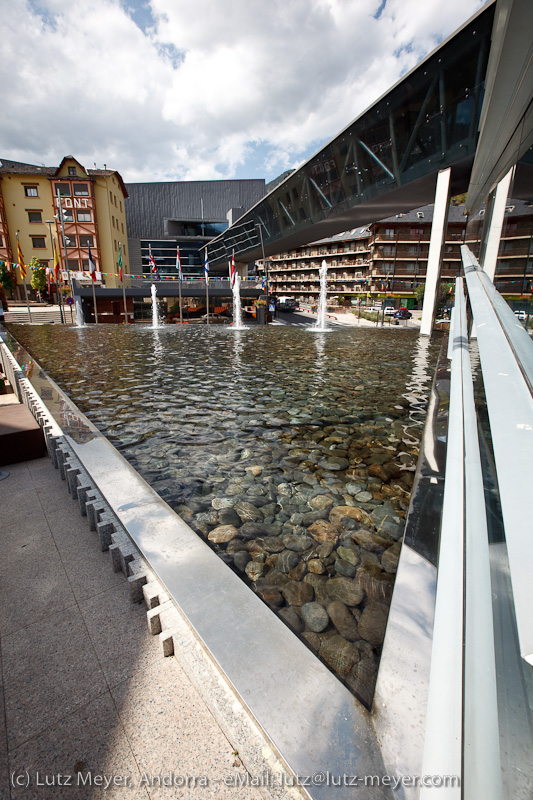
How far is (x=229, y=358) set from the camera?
12.5 m

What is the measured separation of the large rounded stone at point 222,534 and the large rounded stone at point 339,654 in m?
1.20

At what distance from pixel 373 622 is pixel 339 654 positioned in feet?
1.12

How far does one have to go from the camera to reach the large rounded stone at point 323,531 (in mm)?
3182

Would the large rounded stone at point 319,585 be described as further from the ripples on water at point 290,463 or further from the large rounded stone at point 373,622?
the large rounded stone at point 373,622

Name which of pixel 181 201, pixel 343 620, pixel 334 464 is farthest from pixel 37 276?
pixel 343 620

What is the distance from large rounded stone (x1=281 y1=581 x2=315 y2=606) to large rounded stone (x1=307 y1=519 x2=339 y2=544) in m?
0.52

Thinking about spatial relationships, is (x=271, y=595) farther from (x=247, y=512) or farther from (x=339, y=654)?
(x=247, y=512)

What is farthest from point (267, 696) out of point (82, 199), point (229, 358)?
point (82, 199)

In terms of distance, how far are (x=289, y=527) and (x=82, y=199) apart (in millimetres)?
53253

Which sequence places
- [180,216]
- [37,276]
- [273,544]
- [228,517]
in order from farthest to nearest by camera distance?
1. [180,216]
2. [37,276]
3. [228,517]
4. [273,544]

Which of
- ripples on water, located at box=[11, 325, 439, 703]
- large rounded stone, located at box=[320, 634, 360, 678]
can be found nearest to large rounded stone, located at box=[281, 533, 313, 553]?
ripples on water, located at box=[11, 325, 439, 703]

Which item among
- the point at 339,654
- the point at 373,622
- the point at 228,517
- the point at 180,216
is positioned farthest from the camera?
the point at 180,216

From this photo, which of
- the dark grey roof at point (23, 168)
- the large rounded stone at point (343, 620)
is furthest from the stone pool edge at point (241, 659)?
the dark grey roof at point (23, 168)

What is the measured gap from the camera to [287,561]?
2.93 m
